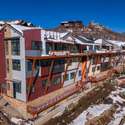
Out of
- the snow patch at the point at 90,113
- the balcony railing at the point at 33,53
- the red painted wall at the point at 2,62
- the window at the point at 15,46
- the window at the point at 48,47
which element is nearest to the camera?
the snow patch at the point at 90,113

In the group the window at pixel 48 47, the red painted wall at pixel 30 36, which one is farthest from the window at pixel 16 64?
the window at pixel 48 47

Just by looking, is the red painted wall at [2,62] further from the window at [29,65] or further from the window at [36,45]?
the window at [36,45]

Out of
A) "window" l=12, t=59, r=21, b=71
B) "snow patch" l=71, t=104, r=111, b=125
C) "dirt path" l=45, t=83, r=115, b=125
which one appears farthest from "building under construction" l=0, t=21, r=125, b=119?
"snow patch" l=71, t=104, r=111, b=125

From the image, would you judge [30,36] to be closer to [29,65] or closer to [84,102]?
[29,65]

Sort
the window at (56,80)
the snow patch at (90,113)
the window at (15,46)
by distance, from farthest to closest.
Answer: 1. the window at (56,80)
2. the window at (15,46)
3. the snow patch at (90,113)

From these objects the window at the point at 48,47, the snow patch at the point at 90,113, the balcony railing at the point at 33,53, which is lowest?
the snow patch at the point at 90,113

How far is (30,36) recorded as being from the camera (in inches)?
1276

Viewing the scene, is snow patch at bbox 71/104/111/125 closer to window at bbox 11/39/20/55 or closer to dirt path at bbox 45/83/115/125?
dirt path at bbox 45/83/115/125

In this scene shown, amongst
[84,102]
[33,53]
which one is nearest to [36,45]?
[33,53]

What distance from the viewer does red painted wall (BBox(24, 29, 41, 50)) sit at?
31.7 metres

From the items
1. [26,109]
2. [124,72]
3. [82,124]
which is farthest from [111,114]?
[124,72]

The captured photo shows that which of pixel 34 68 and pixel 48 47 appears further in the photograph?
pixel 48 47

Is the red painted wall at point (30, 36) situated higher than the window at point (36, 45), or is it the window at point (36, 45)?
the red painted wall at point (30, 36)

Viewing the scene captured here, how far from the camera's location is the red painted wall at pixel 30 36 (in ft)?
104
